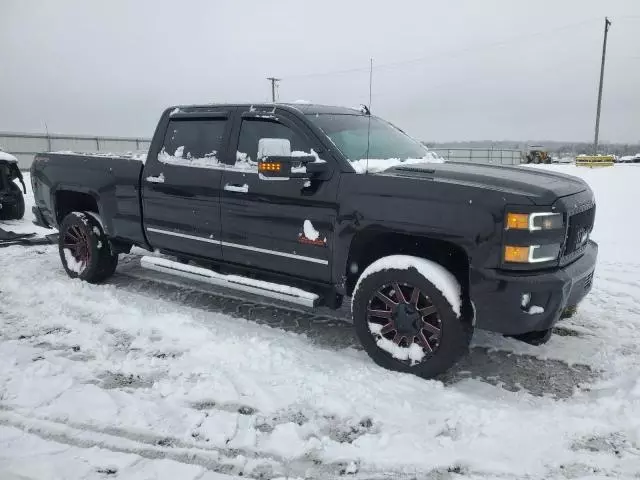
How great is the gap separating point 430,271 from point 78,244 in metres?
4.13

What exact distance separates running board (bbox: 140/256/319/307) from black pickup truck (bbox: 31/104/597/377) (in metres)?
0.02

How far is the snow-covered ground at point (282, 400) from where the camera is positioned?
100 inches

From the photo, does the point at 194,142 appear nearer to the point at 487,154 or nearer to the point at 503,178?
the point at 503,178

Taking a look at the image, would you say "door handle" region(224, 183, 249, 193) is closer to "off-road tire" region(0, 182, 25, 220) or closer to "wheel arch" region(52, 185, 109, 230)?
"wheel arch" region(52, 185, 109, 230)

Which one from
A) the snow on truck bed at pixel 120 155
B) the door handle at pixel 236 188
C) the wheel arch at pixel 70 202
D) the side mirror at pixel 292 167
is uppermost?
the snow on truck bed at pixel 120 155

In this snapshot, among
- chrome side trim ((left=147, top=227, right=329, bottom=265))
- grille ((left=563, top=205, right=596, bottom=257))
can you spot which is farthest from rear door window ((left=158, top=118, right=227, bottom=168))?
grille ((left=563, top=205, right=596, bottom=257))

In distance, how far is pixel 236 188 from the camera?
4227 millimetres

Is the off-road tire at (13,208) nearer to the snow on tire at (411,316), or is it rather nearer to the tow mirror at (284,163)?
the tow mirror at (284,163)

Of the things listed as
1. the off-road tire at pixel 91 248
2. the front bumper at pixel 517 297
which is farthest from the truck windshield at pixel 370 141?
the off-road tire at pixel 91 248

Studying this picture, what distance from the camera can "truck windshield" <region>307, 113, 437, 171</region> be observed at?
3.93 metres

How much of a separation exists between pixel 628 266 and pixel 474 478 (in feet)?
16.2

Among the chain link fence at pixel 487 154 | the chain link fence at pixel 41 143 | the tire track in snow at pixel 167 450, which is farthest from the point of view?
the chain link fence at pixel 487 154

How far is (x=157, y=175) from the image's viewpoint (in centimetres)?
479

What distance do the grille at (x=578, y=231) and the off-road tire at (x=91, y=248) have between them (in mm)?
4567
